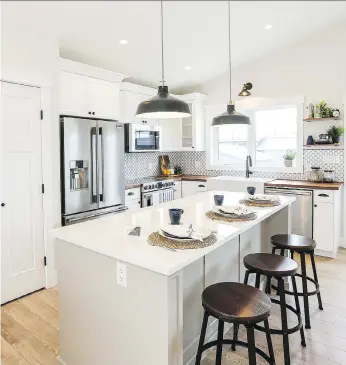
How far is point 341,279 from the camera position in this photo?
340 centimetres

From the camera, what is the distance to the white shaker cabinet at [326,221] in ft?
13.2

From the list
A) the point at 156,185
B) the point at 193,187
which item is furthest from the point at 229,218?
the point at 193,187

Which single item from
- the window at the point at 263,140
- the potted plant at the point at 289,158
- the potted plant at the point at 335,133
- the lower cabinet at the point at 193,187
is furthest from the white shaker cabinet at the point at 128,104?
the potted plant at the point at 335,133

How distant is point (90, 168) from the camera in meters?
3.57

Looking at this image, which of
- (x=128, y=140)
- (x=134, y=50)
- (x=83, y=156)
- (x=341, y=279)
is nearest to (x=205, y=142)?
(x=128, y=140)

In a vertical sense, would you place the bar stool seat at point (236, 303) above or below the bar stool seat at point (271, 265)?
below

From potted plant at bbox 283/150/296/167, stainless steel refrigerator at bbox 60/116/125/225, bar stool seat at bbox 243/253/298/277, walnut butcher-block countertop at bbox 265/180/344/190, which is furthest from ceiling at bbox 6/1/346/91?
walnut butcher-block countertop at bbox 265/180/344/190

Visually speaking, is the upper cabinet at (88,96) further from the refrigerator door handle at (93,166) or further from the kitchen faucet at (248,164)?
the kitchen faucet at (248,164)

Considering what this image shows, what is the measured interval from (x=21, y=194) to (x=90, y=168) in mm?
837

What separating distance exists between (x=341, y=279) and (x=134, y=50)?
144 inches

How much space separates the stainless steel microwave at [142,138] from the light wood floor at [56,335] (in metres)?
2.33

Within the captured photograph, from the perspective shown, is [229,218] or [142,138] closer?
[229,218]

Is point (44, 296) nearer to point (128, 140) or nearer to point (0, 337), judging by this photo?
point (0, 337)

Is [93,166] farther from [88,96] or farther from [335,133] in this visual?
[335,133]
